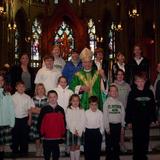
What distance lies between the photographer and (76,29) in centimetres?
3347

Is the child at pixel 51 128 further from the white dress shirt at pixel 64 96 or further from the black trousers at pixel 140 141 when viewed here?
the black trousers at pixel 140 141

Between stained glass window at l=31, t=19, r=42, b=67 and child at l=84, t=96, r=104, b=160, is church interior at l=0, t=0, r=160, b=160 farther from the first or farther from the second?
child at l=84, t=96, r=104, b=160

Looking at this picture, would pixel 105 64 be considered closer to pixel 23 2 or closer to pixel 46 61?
pixel 46 61

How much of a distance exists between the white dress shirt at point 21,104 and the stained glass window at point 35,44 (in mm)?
28117

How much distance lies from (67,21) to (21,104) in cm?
2608

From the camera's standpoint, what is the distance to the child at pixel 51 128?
304 inches

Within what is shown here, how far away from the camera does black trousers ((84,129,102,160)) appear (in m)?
8.09

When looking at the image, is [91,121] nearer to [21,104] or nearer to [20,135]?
[21,104]

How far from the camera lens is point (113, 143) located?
8.31 metres

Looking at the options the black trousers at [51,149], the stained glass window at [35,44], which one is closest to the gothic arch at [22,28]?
the stained glass window at [35,44]

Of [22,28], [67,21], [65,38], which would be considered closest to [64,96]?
[65,38]

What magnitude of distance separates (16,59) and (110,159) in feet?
88.8

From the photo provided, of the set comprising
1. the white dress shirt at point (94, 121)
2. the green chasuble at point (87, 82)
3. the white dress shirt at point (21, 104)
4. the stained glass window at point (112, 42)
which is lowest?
the white dress shirt at point (94, 121)

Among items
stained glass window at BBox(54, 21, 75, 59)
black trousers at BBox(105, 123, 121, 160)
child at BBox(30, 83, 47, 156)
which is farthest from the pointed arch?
black trousers at BBox(105, 123, 121, 160)
